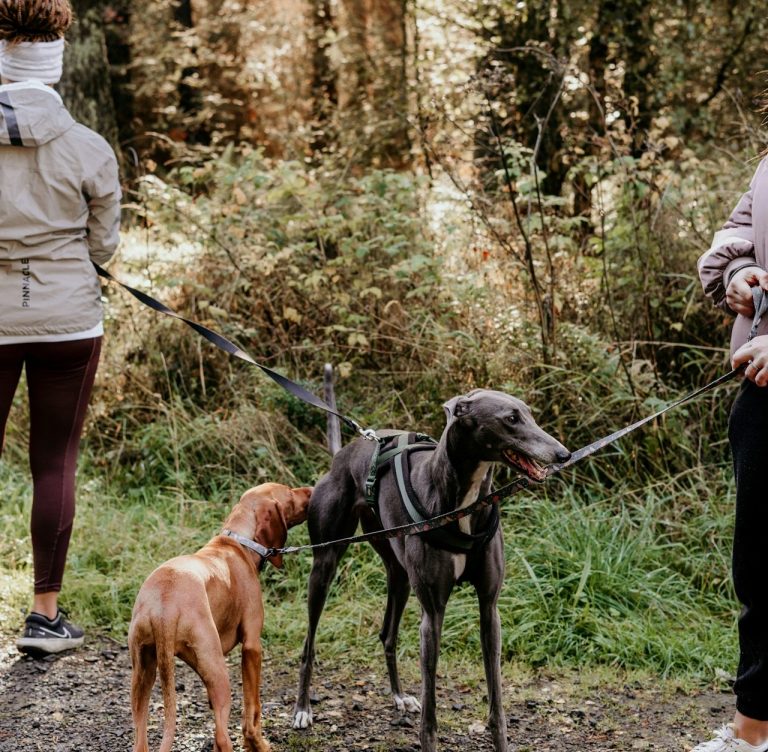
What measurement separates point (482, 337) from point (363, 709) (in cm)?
267

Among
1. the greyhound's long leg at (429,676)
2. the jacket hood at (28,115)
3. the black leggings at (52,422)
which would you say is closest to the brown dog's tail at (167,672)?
the greyhound's long leg at (429,676)

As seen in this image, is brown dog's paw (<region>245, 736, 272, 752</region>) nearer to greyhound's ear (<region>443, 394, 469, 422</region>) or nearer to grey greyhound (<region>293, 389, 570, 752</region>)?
grey greyhound (<region>293, 389, 570, 752</region>)

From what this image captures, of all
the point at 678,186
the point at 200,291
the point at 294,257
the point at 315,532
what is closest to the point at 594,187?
the point at 678,186

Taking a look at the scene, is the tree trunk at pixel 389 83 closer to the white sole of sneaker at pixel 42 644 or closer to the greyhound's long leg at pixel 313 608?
the greyhound's long leg at pixel 313 608

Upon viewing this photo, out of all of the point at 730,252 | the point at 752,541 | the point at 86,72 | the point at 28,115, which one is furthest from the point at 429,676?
the point at 86,72

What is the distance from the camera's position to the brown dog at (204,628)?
9.63 feet

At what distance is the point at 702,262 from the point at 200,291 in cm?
426

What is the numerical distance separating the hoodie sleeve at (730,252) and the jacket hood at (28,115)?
2.73m

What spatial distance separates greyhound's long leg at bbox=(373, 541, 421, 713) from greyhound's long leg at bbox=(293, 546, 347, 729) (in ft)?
0.81

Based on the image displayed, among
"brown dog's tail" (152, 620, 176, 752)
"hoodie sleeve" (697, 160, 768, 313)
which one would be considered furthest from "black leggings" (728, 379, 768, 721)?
"brown dog's tail" (152, 620, 176, 752)

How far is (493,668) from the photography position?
3359mm

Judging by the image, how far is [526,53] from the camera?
26.8ft

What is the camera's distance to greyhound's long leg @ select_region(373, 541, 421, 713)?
12.9 feet

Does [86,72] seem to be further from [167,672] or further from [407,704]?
[167,672]
